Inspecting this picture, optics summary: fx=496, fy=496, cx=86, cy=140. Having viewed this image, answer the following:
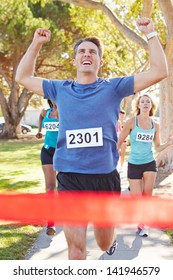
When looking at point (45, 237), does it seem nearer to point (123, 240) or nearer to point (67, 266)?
point (123, 240)

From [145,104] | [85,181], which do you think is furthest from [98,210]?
[85,181]

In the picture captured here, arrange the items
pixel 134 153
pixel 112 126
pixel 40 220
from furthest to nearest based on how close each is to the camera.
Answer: pixel 40 220
pixel 134 153
pixel 112 126

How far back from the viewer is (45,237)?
6223mm

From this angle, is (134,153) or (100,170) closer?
(100,170)

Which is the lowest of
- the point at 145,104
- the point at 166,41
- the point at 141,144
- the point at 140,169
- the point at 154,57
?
the point at 140,169

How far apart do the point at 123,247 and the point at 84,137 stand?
2.51 m

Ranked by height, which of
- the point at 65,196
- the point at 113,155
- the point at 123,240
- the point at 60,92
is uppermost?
the point at 60,92

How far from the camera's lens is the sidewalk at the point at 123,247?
17.4ft

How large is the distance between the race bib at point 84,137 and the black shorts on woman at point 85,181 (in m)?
0.23

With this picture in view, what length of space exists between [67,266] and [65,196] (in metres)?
0.58

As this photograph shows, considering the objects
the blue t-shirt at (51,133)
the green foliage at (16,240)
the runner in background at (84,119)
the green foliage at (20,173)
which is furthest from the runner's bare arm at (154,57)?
the green foliage at (20,173)

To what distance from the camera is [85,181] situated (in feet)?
12.1

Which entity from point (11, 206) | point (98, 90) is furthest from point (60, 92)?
point (11, 206)

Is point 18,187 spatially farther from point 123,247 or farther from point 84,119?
point 84,119
